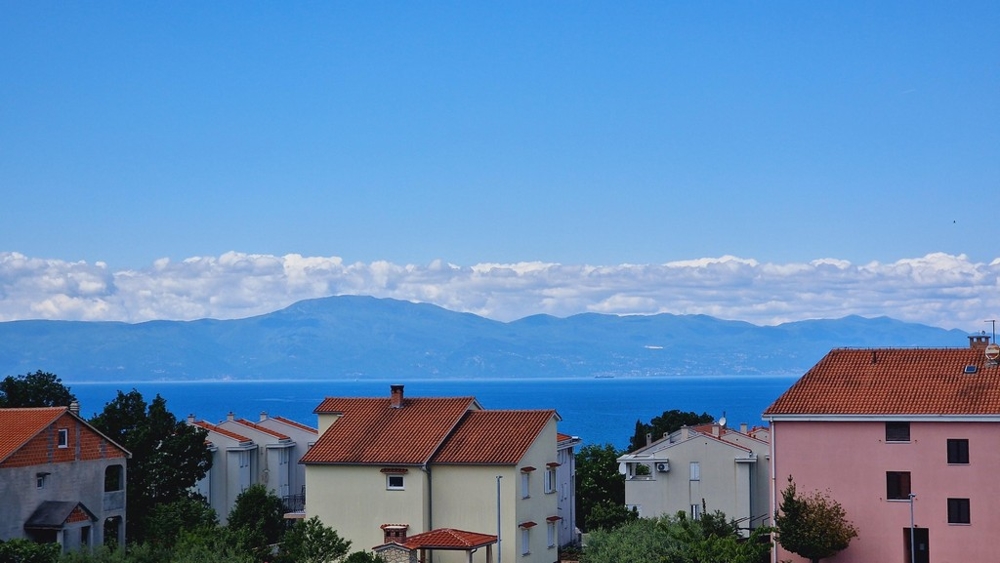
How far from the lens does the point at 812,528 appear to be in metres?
44.6

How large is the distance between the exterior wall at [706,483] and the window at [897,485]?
15.1 meters

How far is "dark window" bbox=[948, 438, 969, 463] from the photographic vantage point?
148 ft

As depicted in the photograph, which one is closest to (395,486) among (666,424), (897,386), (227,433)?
(897,386)

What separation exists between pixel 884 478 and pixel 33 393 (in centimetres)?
4162

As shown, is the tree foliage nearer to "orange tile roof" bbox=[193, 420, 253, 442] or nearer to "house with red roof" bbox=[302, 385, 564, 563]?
"house with red roof" bbox=[302, 385, 564, 563]

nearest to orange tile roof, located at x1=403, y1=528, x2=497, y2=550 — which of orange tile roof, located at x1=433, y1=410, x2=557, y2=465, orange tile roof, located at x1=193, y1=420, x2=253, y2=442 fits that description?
orange tile roof, located at x1=433, y1=410, x2=557, y2=465

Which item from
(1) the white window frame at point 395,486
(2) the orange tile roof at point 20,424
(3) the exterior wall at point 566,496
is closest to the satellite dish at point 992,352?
(3) the exterior wall at point 566,496

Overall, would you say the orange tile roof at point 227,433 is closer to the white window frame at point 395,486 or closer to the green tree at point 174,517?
the green tree at point 174,517

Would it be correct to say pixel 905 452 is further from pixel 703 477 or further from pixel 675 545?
pixel 703 477

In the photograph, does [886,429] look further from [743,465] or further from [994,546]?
[743,465]

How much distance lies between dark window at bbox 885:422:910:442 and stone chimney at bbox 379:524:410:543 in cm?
1813

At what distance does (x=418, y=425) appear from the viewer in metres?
51.4

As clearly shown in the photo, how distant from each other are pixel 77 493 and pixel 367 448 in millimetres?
11172

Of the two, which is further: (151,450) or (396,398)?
(151,450)
